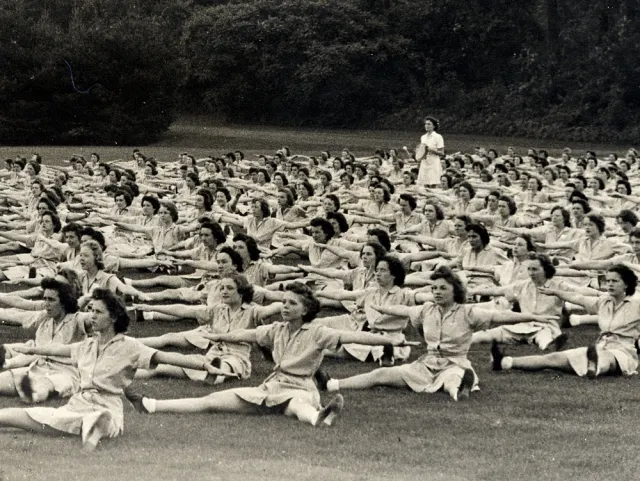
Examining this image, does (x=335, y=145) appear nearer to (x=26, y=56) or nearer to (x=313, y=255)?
(x=26, y=56)

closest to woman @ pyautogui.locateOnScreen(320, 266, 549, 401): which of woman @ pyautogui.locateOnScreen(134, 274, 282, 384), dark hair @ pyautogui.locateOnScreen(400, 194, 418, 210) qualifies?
woman @ pyautogui.locateOnScreen(134, 274, 282, 384)

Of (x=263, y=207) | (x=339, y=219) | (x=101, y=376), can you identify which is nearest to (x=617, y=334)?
(x=101, y=376)

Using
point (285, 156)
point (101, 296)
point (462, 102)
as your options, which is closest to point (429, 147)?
point (285, 156)

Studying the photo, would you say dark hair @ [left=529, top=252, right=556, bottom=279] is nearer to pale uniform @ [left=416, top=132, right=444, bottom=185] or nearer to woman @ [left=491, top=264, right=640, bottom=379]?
woman @ [left=491, top=264, right=640, bottom=379]

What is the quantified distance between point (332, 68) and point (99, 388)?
3839 cm

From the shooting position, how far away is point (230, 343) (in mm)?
9781

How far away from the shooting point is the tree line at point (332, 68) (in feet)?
132

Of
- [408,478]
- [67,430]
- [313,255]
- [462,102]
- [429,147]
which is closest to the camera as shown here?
[408,478]

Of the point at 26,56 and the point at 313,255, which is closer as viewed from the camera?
the point at 313,255

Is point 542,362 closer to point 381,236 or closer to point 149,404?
point 381,236

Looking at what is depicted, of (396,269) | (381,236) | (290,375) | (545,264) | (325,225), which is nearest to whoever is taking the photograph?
(290,375)

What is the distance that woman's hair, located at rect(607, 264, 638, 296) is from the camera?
10.1 metres

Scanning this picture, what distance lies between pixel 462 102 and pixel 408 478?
40327 millimetres

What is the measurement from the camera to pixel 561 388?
952cm
